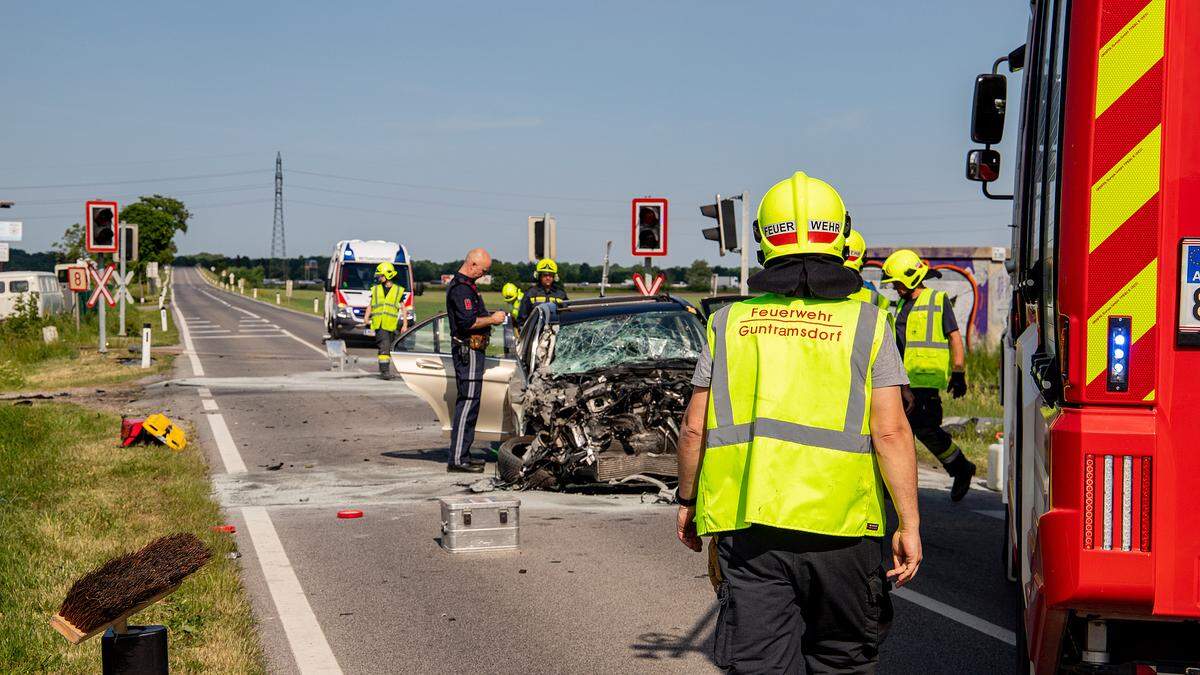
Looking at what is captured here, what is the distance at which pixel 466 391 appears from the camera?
11523 millimetres

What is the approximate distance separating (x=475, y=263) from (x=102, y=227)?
16.5 meters

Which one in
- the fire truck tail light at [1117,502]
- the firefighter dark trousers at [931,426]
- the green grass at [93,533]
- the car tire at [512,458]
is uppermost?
the fire truck tail light at [1117,502]

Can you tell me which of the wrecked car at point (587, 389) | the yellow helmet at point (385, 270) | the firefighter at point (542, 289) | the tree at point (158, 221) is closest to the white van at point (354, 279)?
the yellow helmet at point (385, 270)

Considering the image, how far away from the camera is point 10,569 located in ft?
23.5

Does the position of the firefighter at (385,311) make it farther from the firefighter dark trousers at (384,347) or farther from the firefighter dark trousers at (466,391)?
the firefighter dark trousers at (466,391)

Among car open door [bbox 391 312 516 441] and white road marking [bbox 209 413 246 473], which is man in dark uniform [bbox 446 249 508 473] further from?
white road marking [bbox 209 413 246 473]

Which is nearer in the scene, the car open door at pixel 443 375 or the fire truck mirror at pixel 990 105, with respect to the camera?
the fire truck mirror at pixel 990 105

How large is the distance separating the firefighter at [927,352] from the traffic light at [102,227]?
1925cm

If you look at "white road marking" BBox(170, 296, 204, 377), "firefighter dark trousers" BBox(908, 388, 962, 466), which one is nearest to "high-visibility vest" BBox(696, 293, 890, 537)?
"firefighter dark trousers" BBox(908, 388, 962, 466)

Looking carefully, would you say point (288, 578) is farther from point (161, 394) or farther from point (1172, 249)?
point (161, 394)

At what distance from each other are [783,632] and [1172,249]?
1.52m

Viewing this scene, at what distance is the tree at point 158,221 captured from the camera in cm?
12344

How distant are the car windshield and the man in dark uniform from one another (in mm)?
736

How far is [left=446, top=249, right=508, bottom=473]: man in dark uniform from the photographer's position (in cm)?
1130
